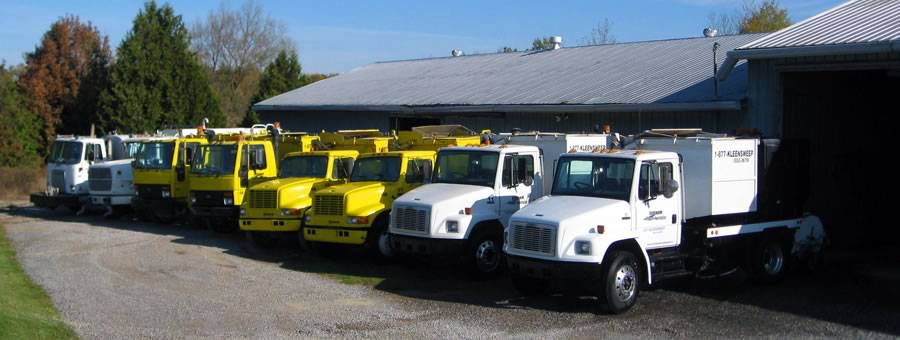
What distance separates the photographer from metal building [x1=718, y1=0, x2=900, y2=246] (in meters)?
15.9

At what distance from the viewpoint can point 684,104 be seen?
19094 mm

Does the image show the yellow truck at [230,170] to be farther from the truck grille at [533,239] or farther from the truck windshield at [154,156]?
the truck grille at [533,239]

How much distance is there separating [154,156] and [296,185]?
6.86 metres

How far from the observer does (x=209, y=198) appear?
21.0 metres

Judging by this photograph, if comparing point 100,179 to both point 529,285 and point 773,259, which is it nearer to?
point 529,285

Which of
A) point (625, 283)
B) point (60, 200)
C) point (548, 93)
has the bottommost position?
point (625, 283)

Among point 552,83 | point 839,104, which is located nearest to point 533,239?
point 839,104

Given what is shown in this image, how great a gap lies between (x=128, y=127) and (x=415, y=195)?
92.1 feet

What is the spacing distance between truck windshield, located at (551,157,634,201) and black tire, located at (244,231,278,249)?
7.62m

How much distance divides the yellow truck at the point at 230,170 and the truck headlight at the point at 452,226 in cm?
711

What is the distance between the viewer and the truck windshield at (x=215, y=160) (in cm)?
2102

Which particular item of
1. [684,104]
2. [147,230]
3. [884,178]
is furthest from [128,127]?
[884,178]

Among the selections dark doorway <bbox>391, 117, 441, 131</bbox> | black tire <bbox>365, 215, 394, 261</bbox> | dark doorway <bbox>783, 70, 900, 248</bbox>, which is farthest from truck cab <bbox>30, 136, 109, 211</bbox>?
dark doorway <bbox>783, 70, 900, 248</bbox>

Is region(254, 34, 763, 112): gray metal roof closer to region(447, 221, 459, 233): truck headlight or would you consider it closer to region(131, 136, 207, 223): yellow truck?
region(131, 136, 207, 223): yellow truck
